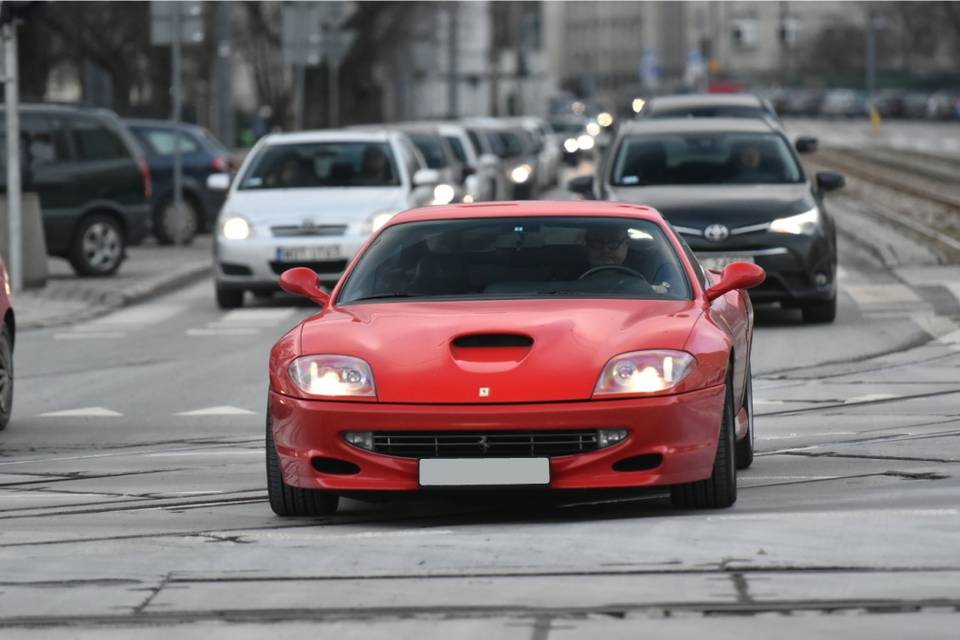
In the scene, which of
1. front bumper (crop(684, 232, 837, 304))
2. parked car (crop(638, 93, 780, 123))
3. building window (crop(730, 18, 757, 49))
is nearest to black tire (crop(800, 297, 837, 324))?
front bumper (crop(684, 232, 837, 304))

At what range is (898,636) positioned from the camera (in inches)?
233

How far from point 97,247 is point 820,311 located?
9411 millimetres

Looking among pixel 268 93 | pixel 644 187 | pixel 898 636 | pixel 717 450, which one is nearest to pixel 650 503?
pixel 717 450

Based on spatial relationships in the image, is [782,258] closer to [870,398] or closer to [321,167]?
[870,398]

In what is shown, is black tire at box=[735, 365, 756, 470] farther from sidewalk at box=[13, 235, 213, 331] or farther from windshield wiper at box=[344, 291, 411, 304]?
sidewalk at box=[13, 235, 213, 331]

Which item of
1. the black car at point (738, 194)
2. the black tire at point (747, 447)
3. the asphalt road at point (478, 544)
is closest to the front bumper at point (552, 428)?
the asphalt road at point (478, 544)

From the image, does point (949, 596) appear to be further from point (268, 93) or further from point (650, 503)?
point (268, 93)

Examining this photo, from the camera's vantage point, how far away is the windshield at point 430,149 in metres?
29.9

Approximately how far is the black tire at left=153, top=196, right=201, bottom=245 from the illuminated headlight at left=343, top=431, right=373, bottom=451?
22.1m

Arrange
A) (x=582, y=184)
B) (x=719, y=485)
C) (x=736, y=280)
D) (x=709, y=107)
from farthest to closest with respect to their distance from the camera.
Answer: (x=709, y=107) → (x=582, y=184) → (x=736, y=280) → (x=719, y=485)

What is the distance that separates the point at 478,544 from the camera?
7.57 meters

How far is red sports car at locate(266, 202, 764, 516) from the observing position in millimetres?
7805

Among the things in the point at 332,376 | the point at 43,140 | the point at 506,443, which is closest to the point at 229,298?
the point at 43,140

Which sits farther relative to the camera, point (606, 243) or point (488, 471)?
point (606, 243)
